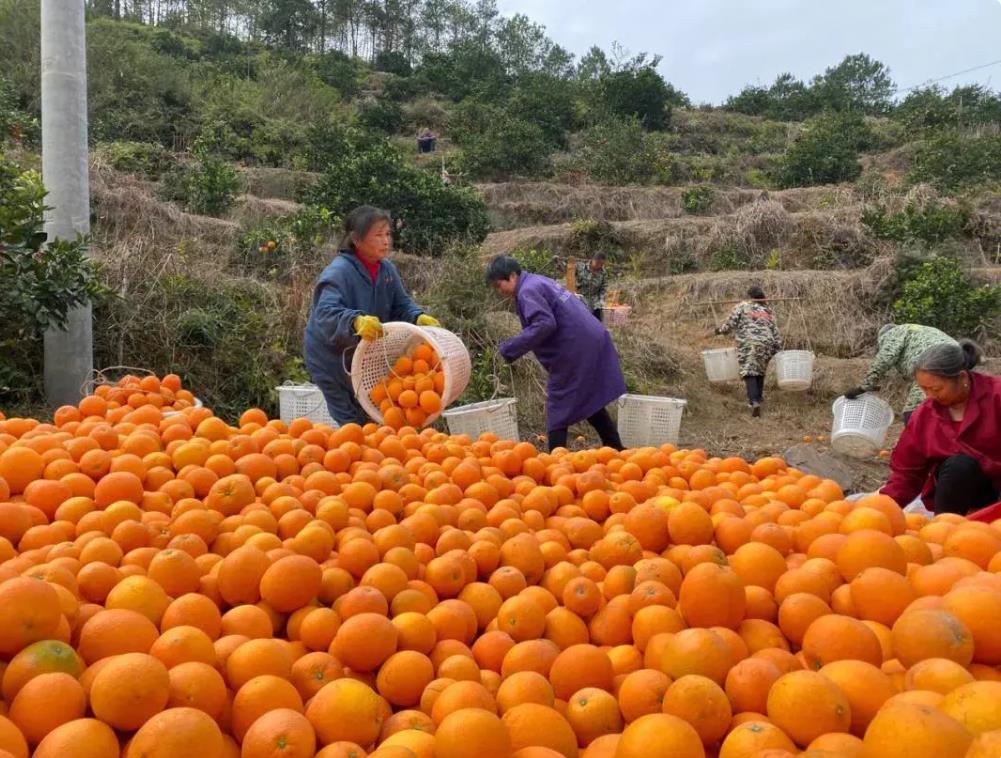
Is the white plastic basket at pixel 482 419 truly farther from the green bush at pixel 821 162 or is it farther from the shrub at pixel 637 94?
the shrub at pixel 637 94

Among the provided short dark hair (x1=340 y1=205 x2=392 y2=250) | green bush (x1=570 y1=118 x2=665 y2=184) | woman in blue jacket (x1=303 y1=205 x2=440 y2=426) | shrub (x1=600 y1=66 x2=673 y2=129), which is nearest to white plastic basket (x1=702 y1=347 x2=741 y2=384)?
woman in blue jacket (x1=303 y1=205 x2=440 y2=426)

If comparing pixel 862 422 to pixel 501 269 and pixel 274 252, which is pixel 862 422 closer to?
pixel 501 269

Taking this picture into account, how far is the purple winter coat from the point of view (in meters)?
5.05

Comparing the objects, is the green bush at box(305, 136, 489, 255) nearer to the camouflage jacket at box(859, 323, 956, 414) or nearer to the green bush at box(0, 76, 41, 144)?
the green bush at box(0, 76, 41, 144)

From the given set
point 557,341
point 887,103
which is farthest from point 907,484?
point 887,103

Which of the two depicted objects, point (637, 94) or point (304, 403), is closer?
point (304, 403)

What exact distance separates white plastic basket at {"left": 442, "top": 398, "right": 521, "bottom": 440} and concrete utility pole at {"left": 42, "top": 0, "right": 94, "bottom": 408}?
2.66 meters

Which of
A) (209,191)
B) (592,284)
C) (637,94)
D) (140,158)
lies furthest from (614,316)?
(637,94)

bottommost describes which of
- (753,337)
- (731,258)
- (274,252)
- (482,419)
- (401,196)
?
(482,419)

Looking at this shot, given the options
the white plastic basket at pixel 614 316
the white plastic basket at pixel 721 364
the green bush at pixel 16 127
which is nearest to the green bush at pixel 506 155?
the green bush at pixel 16 127

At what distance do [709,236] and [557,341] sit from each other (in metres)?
12.9

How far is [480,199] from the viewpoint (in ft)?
49.6

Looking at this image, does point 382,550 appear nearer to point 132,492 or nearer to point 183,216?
point 132,492

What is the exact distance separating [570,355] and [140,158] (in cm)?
1541
